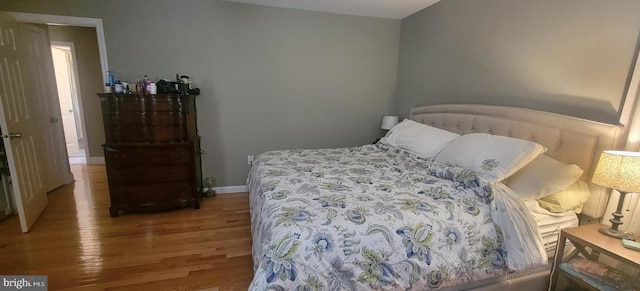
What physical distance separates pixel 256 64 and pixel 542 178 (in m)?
2.85

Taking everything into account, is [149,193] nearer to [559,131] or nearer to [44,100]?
[44,100]

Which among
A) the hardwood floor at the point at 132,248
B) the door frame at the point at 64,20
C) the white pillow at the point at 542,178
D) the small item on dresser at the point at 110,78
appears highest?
the door frame at the point at 64,20

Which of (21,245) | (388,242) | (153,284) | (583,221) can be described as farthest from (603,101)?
(21,245)

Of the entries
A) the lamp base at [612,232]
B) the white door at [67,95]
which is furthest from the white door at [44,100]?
the lamp base at [612,232]

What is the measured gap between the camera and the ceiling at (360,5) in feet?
9.56

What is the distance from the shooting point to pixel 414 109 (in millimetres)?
3172

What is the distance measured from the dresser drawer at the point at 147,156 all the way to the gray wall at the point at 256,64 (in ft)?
1.58

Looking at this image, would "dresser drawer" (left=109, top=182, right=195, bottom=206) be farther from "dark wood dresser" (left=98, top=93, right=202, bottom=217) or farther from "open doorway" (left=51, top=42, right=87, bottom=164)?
"open doorway" (left=51, top=42, right=87, bottom=164)

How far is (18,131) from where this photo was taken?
241cm

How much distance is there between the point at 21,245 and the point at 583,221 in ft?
13.4

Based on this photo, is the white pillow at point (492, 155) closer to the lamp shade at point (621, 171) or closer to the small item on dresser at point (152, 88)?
the lamp shade at point (621, 171)

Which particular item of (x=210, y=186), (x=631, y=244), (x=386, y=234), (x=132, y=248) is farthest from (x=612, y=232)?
(x=210, y=186)

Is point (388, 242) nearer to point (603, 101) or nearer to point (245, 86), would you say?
point (603, 101)

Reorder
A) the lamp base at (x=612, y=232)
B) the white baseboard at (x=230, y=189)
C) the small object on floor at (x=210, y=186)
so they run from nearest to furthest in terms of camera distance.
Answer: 1. the lamp base at (x=612, y=232)
2. the small object on floor at (x=210, y=186)
3. the white baseboard at (x=230, y=189)
